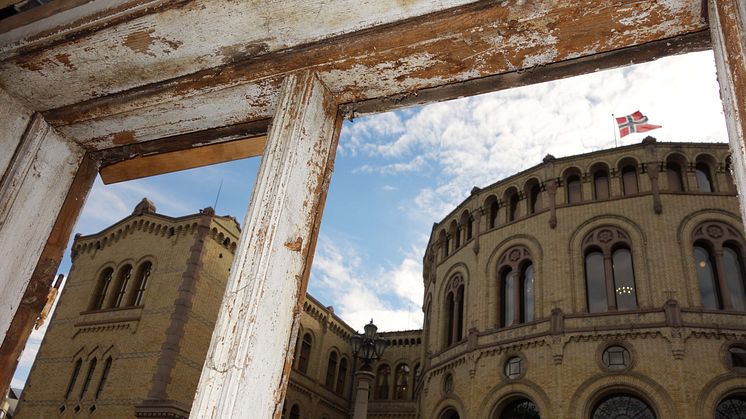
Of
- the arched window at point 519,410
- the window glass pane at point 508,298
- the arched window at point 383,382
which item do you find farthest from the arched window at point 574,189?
the arched window at point 383,382

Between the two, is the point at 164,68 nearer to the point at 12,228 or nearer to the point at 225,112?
the point at 225,112

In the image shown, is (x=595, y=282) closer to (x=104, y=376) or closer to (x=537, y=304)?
(x=537, y=304)

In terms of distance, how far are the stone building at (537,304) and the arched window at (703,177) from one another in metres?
0.05

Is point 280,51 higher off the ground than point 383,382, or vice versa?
point 383,382

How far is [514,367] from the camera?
16703mm

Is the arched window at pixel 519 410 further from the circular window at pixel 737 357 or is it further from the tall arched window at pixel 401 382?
the tall arched window at pixel 401 382

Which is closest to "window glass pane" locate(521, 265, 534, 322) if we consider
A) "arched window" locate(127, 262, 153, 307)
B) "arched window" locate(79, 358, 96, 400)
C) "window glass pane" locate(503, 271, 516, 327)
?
"window glass pane" locate(503, 271, 516, 327)

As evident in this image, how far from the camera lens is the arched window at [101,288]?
1922 cm

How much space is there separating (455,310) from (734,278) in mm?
8841

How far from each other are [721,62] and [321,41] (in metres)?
1.17

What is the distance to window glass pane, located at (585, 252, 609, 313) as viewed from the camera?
53.8ft

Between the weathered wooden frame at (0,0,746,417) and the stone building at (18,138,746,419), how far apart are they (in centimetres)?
1465

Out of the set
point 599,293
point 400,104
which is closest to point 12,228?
point 400,104

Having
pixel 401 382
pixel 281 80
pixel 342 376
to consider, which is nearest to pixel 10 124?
pixel 281 80
